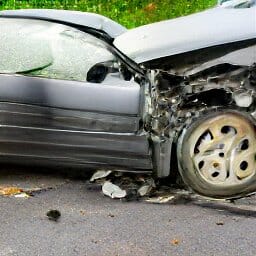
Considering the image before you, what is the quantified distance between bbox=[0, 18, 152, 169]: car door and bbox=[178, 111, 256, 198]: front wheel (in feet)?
1.01

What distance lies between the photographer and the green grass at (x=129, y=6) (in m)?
10.4

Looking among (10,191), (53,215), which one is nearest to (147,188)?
(53,215)

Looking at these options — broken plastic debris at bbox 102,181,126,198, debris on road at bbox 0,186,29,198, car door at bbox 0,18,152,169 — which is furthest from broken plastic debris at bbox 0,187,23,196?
broken plastic debris at bbox 102,181,126,198

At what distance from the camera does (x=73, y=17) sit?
5465 mm

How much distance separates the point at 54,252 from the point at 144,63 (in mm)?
1531

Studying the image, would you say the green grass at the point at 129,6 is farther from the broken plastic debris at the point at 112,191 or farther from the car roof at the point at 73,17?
the broken plastic debris at the point at 112,191

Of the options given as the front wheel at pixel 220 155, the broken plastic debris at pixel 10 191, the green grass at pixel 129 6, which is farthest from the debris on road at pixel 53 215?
the green grass at pixel 129 6

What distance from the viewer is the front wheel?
→ 4.41 m

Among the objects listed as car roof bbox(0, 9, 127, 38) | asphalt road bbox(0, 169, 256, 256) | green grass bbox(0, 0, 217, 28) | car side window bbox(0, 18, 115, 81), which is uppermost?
green grass bbox(0, 0, 217, 28)

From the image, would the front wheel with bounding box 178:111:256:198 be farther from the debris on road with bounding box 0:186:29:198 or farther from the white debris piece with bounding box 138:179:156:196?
the debris on road with bounding box 0:186:29:198

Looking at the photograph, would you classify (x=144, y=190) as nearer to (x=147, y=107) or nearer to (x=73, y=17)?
(x=147, y=107)

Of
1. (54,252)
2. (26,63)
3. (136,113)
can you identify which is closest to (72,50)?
(26,63)

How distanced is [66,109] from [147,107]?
1.85 ft

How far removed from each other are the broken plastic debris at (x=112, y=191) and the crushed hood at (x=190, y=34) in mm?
939
